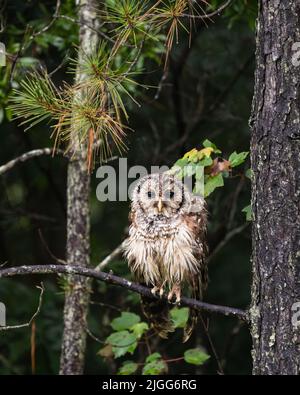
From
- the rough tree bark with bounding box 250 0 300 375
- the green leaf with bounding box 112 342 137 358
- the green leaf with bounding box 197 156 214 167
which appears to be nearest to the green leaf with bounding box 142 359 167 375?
the green leaf with bounding box 112 342 137 358

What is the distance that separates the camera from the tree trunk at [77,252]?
5.79 m

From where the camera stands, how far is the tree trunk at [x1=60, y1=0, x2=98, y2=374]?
579 centimetres

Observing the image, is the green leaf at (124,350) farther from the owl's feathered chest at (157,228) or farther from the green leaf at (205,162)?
the green leaf at (205,162)

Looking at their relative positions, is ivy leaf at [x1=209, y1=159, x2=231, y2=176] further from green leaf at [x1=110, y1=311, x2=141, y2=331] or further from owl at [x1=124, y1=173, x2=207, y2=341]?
green leaf at [x1=110, y1=311, x2=141, y2=331]

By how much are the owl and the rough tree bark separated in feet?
4.34

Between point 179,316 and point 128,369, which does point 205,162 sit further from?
point 128,369

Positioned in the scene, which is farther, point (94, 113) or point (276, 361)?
point (94, 113)

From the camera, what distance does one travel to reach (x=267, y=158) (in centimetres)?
386

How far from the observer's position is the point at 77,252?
5.80 metres

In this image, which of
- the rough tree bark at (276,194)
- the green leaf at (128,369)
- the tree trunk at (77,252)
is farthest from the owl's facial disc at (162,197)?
the rough tree bark at (276,194)
